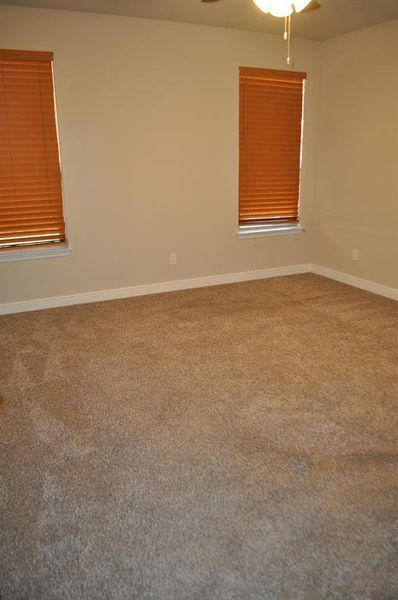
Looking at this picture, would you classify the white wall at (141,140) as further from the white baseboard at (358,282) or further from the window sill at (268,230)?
the white baseboard at (358,282)

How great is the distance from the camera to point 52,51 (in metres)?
3.86

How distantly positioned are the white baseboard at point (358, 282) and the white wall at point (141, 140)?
1103 millimetres

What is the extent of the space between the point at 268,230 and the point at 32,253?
98.5 inches

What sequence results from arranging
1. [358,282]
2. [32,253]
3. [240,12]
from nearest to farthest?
[240,12] → [32,253] → [358,282]

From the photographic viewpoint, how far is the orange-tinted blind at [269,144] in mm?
4707

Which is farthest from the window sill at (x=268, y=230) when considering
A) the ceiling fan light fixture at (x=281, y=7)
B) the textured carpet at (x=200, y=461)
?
the ceiling fan light fixture at (x=281, y=7)

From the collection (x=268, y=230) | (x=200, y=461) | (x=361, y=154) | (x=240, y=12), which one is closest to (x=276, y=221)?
(x=268, y=230)

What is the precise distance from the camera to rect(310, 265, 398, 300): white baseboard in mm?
4535

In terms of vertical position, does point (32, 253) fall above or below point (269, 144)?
below

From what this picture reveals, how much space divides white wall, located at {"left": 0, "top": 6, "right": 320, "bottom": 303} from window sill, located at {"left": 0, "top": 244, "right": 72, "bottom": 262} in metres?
0.06

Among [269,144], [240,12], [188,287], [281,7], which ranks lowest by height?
[188,287]

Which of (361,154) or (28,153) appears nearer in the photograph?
(28,153)

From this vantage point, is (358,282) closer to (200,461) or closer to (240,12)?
(240,12)

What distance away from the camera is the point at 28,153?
3.98 metres
